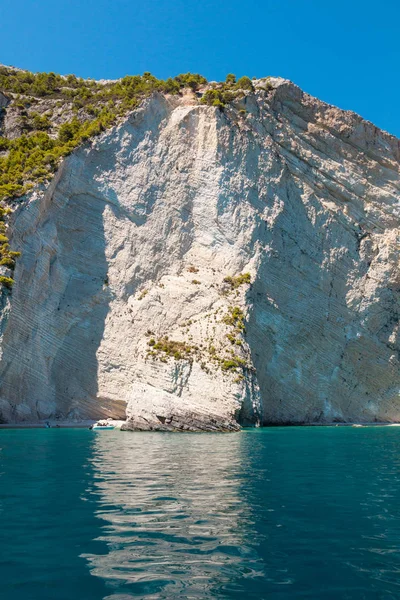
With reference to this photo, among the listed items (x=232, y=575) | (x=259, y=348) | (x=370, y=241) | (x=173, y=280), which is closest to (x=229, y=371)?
(x=259, y=348)

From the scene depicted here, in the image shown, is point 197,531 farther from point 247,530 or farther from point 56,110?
point 56,110

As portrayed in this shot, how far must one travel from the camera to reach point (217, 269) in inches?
1978

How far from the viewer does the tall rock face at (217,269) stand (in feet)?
139

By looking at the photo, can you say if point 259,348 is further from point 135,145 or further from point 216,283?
point 135,145

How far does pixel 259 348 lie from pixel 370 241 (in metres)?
18.0

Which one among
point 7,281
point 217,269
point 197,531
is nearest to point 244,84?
point 217,269

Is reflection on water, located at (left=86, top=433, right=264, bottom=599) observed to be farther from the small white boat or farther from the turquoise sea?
the small white boat

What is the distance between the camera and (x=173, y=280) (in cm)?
4962

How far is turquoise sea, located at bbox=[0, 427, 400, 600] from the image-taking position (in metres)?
6.55

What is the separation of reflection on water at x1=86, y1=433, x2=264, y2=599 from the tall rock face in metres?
24.1

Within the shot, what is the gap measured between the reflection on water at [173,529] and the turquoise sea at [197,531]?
24mm

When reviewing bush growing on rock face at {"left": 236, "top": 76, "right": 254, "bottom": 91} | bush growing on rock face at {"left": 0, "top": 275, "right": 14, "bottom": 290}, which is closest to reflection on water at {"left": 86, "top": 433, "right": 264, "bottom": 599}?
bush growing on rock face at {"left": 0, "top": 275, "right": 14, "bottom": 290}

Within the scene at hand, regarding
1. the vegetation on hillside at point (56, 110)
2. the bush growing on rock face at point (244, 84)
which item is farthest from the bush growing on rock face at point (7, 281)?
the bush growing on rock face at point (244, 84)

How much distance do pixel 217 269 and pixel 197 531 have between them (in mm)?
41960
